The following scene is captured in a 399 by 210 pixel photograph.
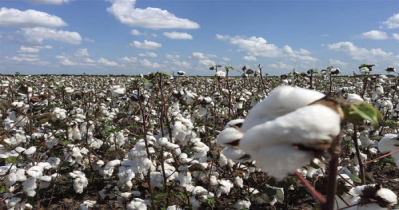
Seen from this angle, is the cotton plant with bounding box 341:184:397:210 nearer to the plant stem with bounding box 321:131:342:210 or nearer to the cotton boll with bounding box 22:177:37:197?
the plant stem with bounding box 321:131:342:210

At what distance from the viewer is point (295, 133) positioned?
2.22 feet

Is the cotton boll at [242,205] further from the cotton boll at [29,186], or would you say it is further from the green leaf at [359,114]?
the green leaf at [359,114]

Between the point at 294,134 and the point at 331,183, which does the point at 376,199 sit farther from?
the point at 294,134

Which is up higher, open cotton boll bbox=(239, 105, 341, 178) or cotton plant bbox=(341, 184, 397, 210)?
open cotton boll bbox=(239, 105, 341, 178)

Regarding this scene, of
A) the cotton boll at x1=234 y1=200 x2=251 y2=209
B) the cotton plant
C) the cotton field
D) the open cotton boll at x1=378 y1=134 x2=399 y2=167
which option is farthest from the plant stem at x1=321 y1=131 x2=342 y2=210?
the cotton boll at x1=234 y1=200 x2=251 y2=209

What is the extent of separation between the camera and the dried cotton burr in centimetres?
68

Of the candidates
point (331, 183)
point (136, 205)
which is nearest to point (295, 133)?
point (331, 183)

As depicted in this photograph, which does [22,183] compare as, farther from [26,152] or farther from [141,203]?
[141,203]

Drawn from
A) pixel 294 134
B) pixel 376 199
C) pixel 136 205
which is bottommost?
pixel 136 205

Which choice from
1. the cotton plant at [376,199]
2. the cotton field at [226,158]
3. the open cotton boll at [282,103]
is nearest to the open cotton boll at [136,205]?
the cotton field at [226,158]

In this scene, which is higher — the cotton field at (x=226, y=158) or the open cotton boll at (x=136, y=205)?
the cotton field at (x=226, y=158)

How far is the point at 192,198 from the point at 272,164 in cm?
318

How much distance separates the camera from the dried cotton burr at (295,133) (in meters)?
0.68

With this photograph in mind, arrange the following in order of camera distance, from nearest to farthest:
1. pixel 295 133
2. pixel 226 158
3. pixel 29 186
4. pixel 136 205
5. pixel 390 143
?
pixel 295 133 < pixel 390 143 < pixel 29 186 < pixel 136 205 < pixel 226 158
